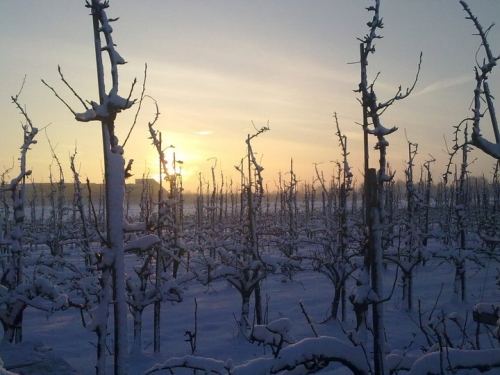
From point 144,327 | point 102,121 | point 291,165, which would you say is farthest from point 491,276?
point 102,121

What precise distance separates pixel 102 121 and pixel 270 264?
30.9ft

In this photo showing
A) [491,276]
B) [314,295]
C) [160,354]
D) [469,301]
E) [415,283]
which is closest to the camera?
[160,354]

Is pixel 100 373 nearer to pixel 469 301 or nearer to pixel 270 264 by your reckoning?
pixel 270 264

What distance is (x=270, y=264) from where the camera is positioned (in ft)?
43.6

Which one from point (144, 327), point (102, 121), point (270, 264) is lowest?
point (144, 327)

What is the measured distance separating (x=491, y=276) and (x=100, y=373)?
24.8m

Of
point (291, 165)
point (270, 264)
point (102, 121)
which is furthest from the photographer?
point (291, 165)

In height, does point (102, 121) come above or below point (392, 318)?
above

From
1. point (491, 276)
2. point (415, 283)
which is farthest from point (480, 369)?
point (491, 276)

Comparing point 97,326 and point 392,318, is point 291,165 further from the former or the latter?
point 97,326

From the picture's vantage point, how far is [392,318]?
15.7 metres

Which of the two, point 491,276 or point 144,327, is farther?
point 491,276

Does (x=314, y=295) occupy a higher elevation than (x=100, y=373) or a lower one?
lower

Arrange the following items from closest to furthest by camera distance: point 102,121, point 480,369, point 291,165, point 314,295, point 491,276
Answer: point 480,369 → point 102,121 → point 314,295 → point 491,276 → point 291,165
